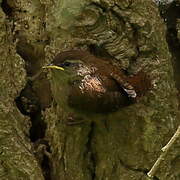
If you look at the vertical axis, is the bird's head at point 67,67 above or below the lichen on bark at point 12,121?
above

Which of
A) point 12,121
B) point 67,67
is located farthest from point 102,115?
point 12,121

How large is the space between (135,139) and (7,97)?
65 cm

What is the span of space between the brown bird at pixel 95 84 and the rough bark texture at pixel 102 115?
0.06 metres

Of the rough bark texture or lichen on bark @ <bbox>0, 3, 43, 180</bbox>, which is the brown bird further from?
lichen on bark @ <bbox>0, 3, 43, 180</bbox>

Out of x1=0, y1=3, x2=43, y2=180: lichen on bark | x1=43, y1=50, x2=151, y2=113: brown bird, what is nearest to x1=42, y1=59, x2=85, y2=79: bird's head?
x1=43, y1=50, x2=151, y2=113: brown bird

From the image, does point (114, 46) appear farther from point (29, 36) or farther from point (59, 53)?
point (29, 36)

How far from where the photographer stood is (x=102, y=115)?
267cm

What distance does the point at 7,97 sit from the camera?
8.70ft

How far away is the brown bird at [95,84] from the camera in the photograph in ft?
8.48

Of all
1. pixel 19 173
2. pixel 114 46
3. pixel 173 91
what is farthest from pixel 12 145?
pixel 173 91

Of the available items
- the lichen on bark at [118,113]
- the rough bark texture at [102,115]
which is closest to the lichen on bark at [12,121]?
the rough bark texture at [102,115]

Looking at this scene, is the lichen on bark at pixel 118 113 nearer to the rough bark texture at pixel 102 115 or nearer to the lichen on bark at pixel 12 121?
the rough bark texture at pixel 102 115

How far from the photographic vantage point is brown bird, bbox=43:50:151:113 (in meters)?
2.58

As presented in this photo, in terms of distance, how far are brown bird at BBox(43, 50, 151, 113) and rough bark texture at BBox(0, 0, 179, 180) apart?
6cm
